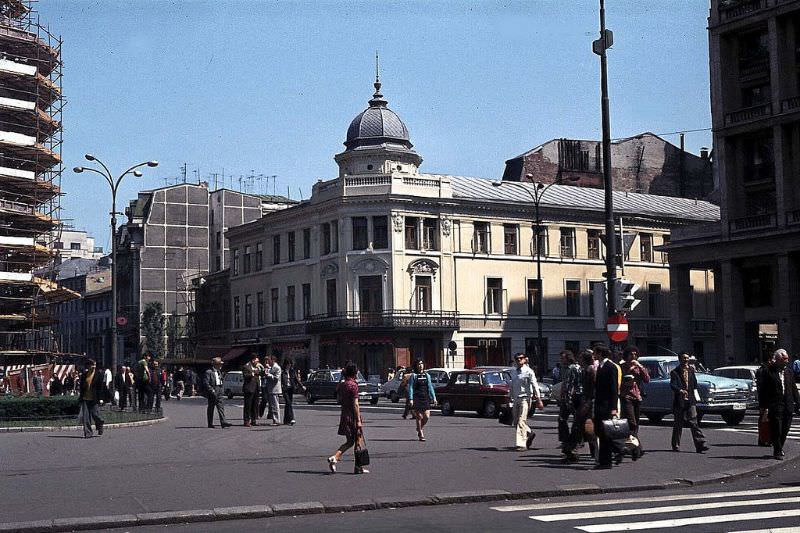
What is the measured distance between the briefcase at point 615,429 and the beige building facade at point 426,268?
142 feet

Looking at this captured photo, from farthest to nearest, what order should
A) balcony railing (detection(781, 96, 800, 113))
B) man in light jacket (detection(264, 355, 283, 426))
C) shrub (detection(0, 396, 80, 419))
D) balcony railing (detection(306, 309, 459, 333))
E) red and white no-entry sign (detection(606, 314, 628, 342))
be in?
balcony railing (detection(306, 309, 459, 333)) < balcony railing (detection(781, 96, 800, 113)) < shrub (detection(0, 396, 80, 419)) < man in light jacket (detection(264, 355, 283, 426)) < red and white no-entry sign (detection(606, 314, 628, 342))

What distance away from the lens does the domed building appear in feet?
225

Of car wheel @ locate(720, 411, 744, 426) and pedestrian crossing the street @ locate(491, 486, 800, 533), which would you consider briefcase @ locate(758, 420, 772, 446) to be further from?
car wheel @ locate(720, 411, 744, 426)

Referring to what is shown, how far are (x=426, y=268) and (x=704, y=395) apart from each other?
37.6 m

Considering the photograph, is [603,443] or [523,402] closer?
[603,443]

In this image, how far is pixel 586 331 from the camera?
6919cm

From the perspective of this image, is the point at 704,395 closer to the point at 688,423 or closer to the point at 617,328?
the point at 617,328

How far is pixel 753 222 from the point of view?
54969 millimetres

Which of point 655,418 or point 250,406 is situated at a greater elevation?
point 250,406

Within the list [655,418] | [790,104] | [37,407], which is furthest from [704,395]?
[790,104]

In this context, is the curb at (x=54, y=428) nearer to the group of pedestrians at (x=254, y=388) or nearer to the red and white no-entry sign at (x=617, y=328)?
the group of pedestrians at (x=254, y=388)

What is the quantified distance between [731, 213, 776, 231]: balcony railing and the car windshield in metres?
25.3

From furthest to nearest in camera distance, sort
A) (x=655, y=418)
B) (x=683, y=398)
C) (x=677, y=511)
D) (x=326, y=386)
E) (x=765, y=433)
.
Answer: (x=326, y=386) → (x=655, y=418) → (x=683, y=398) → (x=765, y=433) → (x=677, y=511)

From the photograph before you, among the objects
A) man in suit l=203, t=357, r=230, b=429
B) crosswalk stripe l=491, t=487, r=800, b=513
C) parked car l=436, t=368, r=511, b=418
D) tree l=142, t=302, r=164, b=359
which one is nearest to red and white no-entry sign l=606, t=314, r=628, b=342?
crosswalk stripe l=491, t=487, r=800, b=513
